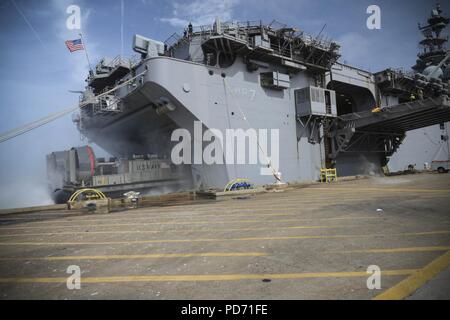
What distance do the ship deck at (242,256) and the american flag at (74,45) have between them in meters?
12.6

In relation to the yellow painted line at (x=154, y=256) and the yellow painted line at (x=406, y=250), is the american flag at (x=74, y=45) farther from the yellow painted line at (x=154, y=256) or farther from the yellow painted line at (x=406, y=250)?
the yellow painted line at (x=406, y=250)

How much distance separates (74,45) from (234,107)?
10657 millimetres

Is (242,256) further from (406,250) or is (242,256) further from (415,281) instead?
(406,250)

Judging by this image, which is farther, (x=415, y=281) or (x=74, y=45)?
(x=74, y=45)

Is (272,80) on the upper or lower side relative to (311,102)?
upper

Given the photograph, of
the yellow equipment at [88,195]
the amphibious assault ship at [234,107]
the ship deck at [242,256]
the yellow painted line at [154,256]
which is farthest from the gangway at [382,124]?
the yellow painted line at [154,256]

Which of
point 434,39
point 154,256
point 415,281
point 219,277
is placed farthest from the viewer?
point 434,39

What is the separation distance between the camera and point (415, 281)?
2.97m

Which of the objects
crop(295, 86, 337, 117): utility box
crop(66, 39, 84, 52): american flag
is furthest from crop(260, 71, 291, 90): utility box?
crop(66, 39, 84, 52): american flag

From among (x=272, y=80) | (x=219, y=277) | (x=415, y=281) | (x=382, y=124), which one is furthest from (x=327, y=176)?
(x=219, y=277)

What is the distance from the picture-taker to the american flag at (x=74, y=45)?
15868 mm
